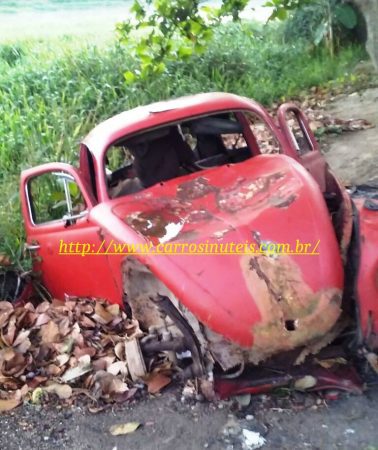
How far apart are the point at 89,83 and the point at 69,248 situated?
567 centimetres

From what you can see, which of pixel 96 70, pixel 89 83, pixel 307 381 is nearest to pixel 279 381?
pixel 307 381

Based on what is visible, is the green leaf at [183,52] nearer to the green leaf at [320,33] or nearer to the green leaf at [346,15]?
the green leaf at [320,33]

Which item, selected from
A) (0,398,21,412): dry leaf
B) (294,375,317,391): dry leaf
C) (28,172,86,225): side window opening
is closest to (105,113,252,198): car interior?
(28,172,86,225): side window opening

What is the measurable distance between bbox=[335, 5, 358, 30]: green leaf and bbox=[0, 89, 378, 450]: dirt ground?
10.6 meters

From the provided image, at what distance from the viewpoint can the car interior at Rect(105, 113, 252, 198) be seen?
4773mm

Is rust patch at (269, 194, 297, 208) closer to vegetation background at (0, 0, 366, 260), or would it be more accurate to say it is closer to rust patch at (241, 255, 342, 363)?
rust patch at (241, 255, 342, 363)

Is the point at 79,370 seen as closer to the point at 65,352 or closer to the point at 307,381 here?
the point at 65,352

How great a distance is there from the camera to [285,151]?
484cm

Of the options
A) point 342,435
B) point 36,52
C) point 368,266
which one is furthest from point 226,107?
point 36,52

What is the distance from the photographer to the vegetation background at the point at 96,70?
7.56m

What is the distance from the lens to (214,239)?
11.7 ft

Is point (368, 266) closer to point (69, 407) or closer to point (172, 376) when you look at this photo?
point (172, 376)

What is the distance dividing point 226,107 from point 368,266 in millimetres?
1822

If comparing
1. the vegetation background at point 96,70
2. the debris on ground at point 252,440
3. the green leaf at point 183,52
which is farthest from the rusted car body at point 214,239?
the green leaf at point 183,52
